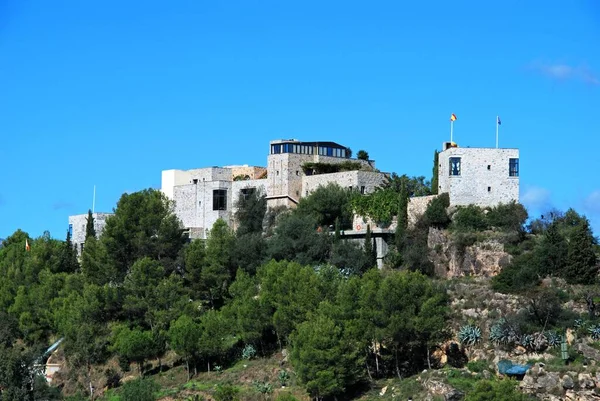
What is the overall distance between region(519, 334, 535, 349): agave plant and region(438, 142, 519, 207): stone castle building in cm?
1325

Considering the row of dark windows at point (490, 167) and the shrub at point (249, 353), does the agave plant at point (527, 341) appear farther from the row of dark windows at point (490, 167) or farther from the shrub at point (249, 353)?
the shrub at point (249, 353)

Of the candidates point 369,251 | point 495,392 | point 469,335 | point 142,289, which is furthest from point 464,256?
point 142,289

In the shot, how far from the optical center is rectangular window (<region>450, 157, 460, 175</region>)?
7506cm

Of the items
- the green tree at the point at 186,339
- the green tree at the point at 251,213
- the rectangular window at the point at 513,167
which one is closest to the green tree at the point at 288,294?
the green tree at the point at 186,339

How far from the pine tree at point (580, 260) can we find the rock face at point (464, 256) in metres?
4.16

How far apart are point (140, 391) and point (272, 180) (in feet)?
81.5

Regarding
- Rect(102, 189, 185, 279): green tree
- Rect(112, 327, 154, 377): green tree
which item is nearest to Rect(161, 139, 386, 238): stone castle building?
Rect(102, 189, 185, 279): green tree

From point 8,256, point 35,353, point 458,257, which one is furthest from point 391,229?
point 8,256

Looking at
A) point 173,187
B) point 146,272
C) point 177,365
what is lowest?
point 177,365

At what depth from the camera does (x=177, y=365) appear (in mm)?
74312

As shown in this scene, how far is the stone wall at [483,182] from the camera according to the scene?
2940 inches

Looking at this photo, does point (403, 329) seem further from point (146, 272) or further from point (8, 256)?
point (8, 256)

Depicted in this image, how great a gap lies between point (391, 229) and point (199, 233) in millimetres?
17386

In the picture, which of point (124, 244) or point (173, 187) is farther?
point (173, 187)
